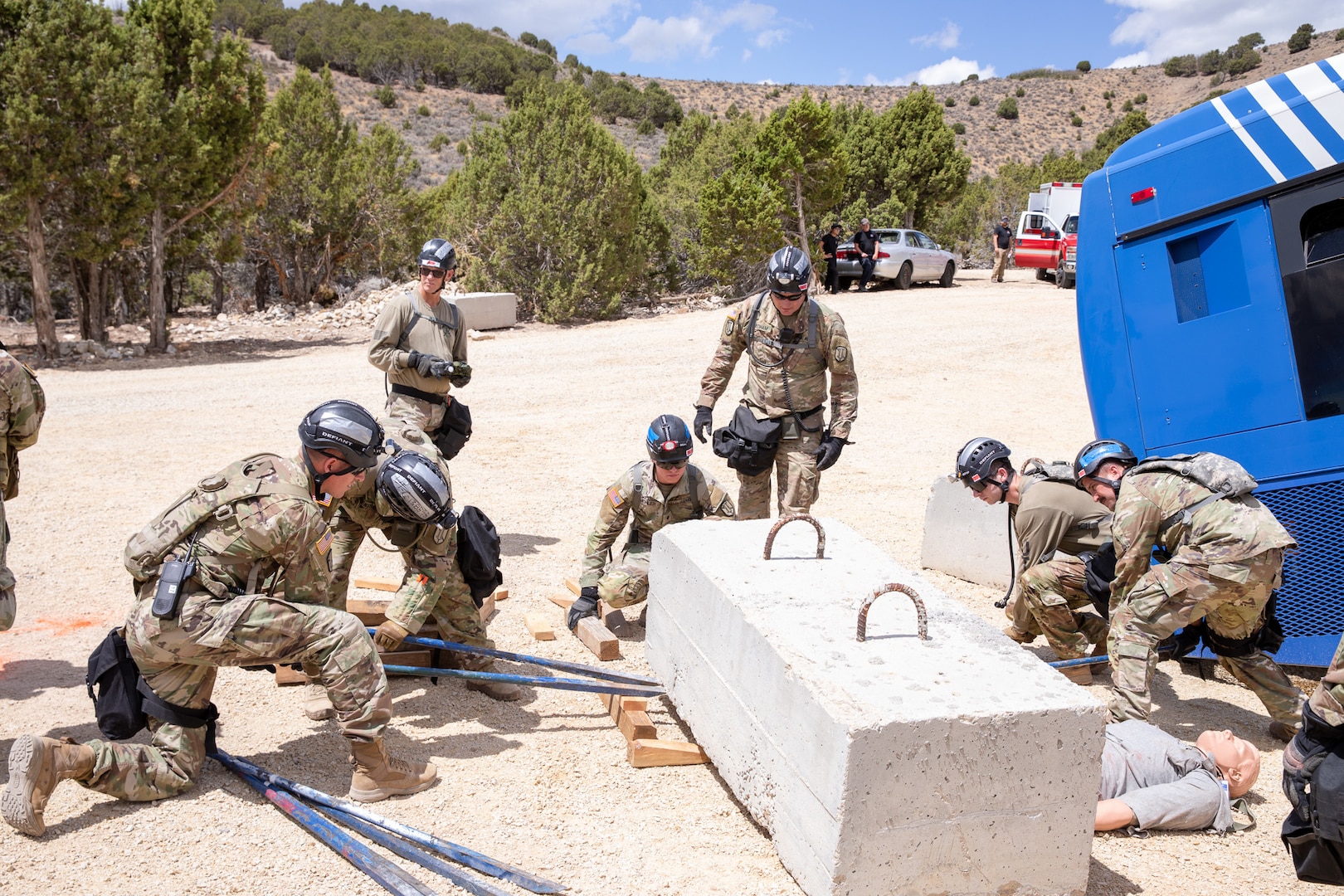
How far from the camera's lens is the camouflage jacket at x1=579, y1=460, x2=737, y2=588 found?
19.1ft

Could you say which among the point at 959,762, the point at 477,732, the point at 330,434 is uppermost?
the point at 330,434

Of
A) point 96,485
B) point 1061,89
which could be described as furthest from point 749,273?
point 1061,89

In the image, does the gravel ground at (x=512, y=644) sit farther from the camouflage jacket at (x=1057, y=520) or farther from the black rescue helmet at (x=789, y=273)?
the black rescue helmet at (x=789, y=273)

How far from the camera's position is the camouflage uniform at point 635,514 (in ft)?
19.1

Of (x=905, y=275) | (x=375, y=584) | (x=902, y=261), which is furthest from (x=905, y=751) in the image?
(x=905, y=275)

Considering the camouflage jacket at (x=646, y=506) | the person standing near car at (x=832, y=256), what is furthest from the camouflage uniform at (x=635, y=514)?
the person standing near car at (x=832, y=256)

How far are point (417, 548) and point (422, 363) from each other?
199 cm

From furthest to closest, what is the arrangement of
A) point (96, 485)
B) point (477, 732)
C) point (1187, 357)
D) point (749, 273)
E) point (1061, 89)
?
point (1061, 89)
point (749, 273)
point (96, 485)
point (1187, 357)
point (477, 732)

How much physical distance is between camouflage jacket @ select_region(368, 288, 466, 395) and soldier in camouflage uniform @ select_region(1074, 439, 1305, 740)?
4.22 m

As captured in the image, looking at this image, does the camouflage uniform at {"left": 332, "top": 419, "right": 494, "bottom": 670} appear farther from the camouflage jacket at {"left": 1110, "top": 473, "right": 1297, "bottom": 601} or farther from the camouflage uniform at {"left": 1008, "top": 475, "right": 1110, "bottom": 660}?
the camouflage jacket at {"left": 1110, "top": 473, "right": 1297, "bottom": 601}

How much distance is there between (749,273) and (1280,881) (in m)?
21.6

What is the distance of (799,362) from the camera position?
20.1 ft

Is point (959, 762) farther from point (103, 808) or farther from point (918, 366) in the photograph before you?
point (918, 366)

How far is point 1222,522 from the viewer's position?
4.30 meters
